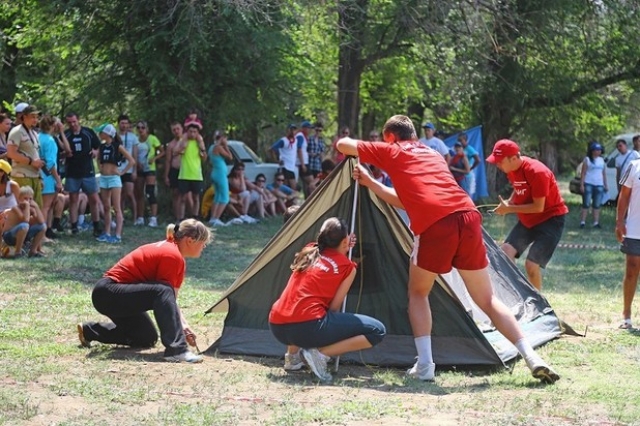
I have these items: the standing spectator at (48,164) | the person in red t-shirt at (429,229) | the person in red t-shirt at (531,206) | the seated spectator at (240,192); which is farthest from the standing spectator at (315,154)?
the person in red t-shirt at (429,229)

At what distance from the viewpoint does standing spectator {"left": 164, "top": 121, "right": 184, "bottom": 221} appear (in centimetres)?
1745

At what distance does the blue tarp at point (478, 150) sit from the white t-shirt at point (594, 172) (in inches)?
161

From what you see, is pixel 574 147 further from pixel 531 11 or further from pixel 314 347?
pixel 314 347

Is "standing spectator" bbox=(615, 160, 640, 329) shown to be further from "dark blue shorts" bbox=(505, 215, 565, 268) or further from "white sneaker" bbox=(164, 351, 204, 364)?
"white sneaker" bbox=(164, 351, 204, 364)

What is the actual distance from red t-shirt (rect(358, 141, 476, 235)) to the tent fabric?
→ 2.00 feet

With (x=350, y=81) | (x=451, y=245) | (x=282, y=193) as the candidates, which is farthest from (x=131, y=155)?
(x=451, y=245)

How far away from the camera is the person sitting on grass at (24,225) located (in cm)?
1262

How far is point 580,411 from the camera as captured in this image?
628 centimetres

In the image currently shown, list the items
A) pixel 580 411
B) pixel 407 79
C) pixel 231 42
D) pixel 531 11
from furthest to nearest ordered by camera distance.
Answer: pixel 407 79 → pixel 531 11 → pixel 231 42 → pixel 580 411

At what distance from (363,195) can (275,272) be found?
3.02ft

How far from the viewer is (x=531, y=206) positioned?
29.8ft

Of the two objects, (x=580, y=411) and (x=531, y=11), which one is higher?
(x=531, y=11)

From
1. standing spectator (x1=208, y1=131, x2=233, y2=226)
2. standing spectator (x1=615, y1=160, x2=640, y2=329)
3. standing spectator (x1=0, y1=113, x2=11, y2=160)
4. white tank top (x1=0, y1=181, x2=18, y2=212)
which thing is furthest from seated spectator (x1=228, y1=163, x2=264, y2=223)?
standing spectator (x1=615, y1=160, x2=640, y2=329)

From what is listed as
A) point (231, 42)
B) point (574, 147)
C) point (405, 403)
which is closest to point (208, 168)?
point (231, 42)
